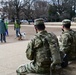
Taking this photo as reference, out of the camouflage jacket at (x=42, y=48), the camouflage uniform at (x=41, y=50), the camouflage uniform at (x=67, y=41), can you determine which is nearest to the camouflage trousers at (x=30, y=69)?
the camouflage uniform at (x=41, y=50)

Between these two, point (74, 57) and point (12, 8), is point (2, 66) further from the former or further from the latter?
point (12, 8)

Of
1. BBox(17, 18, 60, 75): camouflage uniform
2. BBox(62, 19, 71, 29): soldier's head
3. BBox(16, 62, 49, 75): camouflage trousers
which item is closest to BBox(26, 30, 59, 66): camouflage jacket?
BBox(17, 18, 60, 75): camouflage uniform

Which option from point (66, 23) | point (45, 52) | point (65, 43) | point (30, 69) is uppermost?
point (66, 23)

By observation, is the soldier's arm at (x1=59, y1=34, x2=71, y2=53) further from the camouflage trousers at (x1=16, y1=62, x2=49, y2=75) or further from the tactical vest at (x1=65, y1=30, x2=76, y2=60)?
the camouflage trousers at (x1=16, y1=62, x2=49, y2=75)

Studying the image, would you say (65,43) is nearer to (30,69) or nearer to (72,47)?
(72,47)

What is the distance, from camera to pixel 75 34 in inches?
233

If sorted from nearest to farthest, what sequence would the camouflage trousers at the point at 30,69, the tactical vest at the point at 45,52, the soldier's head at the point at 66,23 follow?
the tactical vest at the point at 45,52, the camouflage trousers at the point at 30,69, the soldier's head at the point at 66,23

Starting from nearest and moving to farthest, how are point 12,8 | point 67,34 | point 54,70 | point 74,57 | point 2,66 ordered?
point 54,70, point 67,34, point 74,57, point 2,66, point 12,8

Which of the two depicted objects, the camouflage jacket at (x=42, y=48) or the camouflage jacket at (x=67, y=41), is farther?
the camouflage jacket at (x=67, y=41)

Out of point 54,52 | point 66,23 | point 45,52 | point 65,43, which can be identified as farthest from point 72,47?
point 54,52

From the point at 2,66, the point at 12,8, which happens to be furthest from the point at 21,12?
the point at 2,66

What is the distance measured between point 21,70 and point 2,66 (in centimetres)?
282

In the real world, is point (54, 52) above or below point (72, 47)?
above

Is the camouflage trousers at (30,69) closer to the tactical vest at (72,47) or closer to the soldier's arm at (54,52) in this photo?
the soldier's arm at (54,52)
